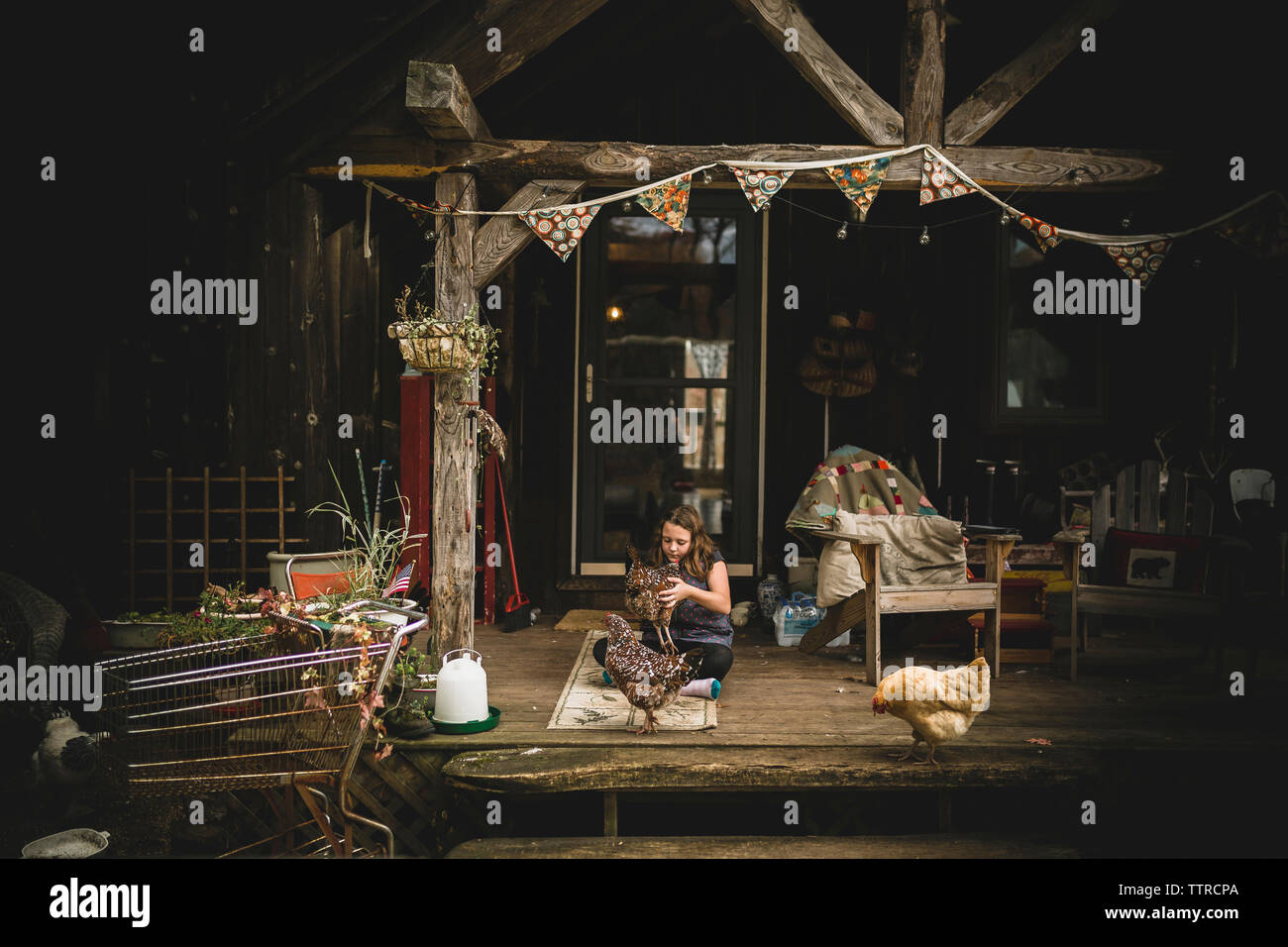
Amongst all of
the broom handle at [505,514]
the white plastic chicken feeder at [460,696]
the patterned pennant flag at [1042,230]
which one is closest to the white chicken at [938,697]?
the white plastic chicken feeder at [460,696]

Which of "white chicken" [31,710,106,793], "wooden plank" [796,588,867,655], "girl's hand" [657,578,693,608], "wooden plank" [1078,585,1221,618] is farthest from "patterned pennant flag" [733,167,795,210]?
"white chicken" [31,710,106,793]

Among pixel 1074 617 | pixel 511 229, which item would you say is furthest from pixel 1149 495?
pixel 511 229

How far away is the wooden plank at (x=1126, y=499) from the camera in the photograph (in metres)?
7.01

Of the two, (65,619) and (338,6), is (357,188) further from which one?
(65,619)

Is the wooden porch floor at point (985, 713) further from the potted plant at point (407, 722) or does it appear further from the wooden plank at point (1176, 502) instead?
the wooden plank at point (1176, 502)

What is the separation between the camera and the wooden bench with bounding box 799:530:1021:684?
531 cm

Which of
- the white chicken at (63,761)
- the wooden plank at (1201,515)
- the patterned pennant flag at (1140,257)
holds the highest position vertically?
the patterned pennant flag at (1140,257)

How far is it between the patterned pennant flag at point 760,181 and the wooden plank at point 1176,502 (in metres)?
4.24

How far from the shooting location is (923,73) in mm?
5016

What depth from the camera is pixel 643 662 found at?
4.44 m

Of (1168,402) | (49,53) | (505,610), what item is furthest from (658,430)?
(49,53)

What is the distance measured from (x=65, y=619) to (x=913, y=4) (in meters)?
5.93

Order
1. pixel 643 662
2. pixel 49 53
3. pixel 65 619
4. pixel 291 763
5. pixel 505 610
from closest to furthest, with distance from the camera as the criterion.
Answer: pixel 291 763
pixel 643 662
pixel 65 619
pixel 49 53
pixel 505 610

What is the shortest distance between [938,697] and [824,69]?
11.2 feet
